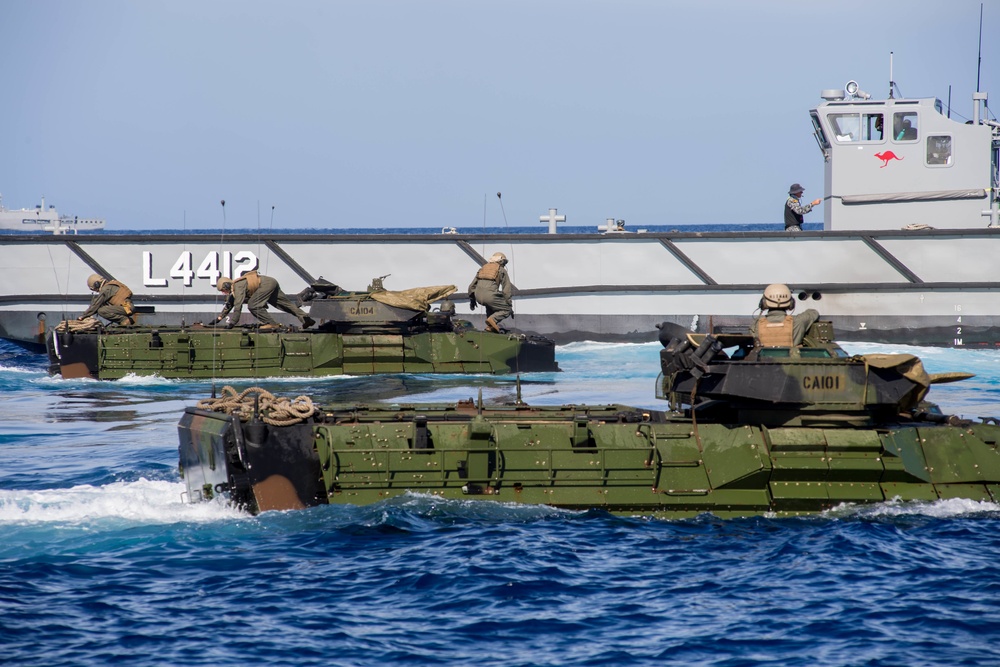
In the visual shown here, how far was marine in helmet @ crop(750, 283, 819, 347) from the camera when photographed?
40.8 feet

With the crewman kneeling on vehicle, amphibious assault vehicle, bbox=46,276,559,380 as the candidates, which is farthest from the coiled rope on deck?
the crewman kneeling on vehicle

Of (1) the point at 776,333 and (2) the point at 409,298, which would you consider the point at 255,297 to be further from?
(1) the point at 776,333

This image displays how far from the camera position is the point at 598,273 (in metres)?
29.3

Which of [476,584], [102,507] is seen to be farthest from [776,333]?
[102,507]

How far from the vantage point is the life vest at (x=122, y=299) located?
25641 millimetres

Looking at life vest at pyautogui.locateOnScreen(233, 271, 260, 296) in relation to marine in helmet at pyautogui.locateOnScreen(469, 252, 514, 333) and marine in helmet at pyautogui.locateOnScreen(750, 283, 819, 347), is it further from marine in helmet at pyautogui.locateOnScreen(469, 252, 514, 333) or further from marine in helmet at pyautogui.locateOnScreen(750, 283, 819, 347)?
marine in helmet at pyautogui.locateOnScreen(750, 283, 819, 347)

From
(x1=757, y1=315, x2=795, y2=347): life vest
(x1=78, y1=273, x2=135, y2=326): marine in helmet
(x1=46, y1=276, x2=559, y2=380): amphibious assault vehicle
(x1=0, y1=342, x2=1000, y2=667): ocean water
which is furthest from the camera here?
(x1=78, y1=273, x2=135, y2=326): marine in helmet

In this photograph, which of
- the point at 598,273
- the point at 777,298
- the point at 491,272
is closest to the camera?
the point at 777,298

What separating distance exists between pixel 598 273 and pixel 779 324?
16904 mm

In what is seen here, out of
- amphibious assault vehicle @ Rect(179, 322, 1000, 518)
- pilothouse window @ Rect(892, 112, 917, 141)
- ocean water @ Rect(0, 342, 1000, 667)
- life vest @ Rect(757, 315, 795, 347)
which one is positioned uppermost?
pilothouse window @ Rect(892, 112, 917, 141)

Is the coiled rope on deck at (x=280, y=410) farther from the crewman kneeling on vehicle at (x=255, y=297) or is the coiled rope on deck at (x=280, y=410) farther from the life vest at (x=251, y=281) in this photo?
the life vest at (x=251, y=281)

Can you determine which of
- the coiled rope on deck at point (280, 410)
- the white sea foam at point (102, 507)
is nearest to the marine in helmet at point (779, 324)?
the coiled rope on deck at point (280, 410)

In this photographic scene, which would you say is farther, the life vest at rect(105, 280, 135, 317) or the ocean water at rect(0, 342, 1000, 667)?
the life vest at rect(105, 280, 135, 317)

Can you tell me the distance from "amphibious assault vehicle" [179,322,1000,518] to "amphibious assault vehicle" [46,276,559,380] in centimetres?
1178
